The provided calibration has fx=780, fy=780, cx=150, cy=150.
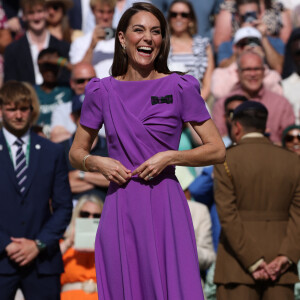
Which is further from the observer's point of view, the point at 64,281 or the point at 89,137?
the point at 64,281

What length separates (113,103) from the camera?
3982 mm

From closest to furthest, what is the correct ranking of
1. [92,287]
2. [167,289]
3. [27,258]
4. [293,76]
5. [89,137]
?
[167,289], [89,137], [27,258], [92,287], [293,76]

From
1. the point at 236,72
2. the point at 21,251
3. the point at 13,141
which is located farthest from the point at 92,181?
the point at 236,72

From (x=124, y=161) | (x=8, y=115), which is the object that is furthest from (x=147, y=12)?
(x=8, y=115)

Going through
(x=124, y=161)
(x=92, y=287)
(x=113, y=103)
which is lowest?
(x=92, y=287)

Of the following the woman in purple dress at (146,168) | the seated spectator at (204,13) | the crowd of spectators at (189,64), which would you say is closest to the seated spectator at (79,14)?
the crowd of spectators at (189,64)

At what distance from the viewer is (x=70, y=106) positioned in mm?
9156

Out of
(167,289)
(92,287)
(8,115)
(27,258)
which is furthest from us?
(92,287)

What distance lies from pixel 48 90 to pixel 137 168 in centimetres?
608

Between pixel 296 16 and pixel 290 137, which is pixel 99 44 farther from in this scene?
pixel 296 16

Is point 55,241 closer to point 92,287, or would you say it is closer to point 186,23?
point 92,287

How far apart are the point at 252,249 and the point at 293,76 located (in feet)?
13.7

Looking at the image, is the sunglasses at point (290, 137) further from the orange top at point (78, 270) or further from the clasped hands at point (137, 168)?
the clasped hands at point (137, 168)

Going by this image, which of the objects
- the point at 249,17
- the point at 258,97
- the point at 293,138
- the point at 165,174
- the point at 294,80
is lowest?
the point at 293,138
